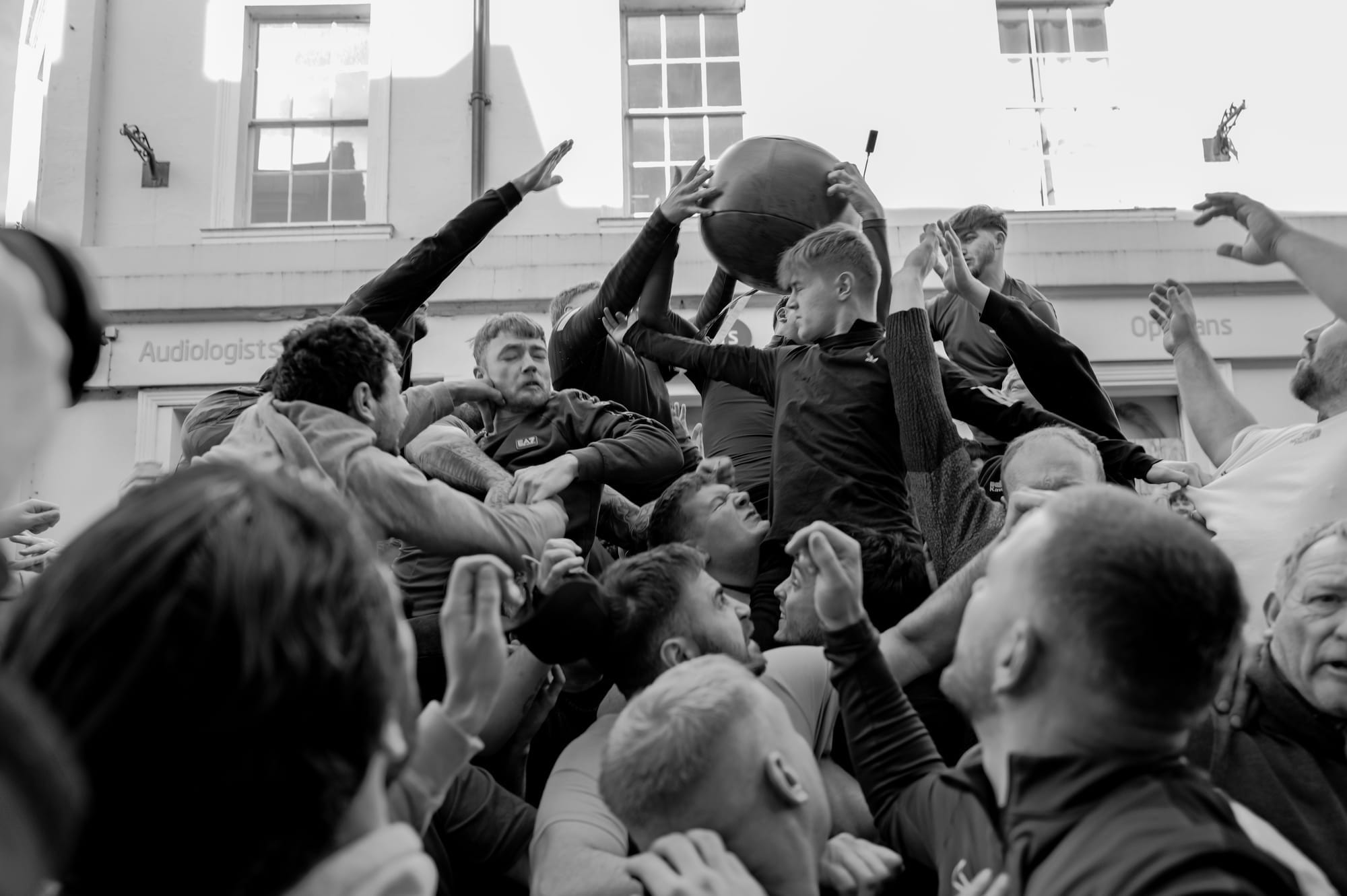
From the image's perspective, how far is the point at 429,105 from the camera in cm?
1043

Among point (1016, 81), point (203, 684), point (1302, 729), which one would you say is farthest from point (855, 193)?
point (1016, 81)

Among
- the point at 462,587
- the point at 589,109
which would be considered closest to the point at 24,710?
the point at 462,587

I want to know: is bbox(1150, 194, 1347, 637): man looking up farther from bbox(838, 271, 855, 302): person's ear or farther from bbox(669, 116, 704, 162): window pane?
bbox(669, 116, 704, 162): window pane

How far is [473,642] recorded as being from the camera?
1977mm

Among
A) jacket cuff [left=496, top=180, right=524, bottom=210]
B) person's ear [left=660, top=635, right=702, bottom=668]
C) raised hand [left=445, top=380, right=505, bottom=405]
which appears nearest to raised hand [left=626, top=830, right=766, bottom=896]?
person's ear [left=660, top=635, right=702, bottom=668]

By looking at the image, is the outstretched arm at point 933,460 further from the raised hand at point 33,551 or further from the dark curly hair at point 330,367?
the raised hand at point 33,551

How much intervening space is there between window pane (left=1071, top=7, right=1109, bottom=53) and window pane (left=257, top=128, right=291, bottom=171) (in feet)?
22.6

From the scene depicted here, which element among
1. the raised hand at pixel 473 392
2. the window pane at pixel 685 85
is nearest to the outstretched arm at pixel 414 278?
the raised hand at pixel 473 392

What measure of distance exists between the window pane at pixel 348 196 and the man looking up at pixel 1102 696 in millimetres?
9432

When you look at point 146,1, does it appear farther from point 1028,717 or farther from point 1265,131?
point 1028,717

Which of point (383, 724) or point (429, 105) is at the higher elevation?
point (429, 105)

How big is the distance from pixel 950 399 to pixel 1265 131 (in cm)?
771

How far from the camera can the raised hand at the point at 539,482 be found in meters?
3.41

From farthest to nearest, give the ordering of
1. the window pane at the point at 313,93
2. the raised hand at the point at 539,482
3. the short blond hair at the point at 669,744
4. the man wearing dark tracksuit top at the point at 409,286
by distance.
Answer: the window pane at the point at 313,93 → the man wearing dark tracksuit top at the point at 409,286 → the raised hand at the point at 539,482 → the short blond hair at the point at 669,744
